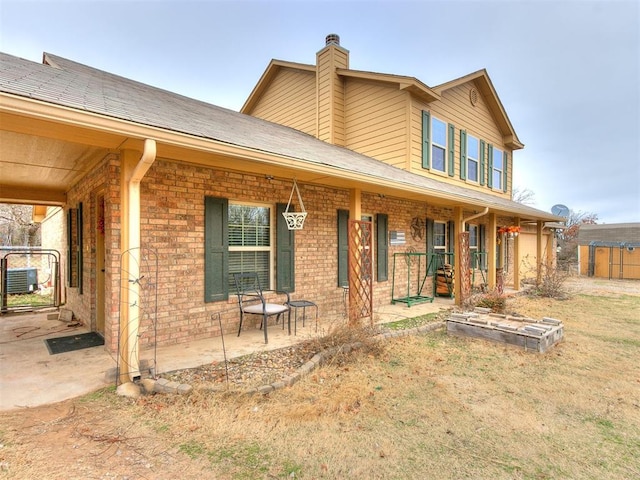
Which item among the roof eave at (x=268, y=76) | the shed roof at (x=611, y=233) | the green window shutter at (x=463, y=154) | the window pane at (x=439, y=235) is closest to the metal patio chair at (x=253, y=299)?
the window pane at (x=439, y=235)

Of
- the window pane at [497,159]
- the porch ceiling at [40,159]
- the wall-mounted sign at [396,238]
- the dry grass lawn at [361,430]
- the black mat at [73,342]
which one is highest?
the window pane at [497,159]

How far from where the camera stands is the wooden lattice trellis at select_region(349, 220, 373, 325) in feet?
18.8

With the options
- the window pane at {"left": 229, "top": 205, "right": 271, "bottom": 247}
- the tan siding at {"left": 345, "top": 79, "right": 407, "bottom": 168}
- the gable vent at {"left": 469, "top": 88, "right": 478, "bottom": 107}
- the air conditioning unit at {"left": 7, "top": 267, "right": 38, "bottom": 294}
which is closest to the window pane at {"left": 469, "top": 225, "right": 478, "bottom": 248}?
the gable vent at {"left": 469, "top": 88, "right": 478, "bottom": 107}

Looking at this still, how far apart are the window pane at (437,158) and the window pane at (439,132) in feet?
0.56

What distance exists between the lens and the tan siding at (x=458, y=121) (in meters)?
8.77

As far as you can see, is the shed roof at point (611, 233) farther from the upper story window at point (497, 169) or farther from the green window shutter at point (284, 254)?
the green window shutter at point (284, 254)

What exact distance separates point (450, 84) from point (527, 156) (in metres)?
32.2

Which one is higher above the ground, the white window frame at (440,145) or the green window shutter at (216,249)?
the white window frame at (440,145)

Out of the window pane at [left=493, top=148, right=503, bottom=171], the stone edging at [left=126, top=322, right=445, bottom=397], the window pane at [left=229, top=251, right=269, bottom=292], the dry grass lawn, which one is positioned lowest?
the dry grass lawn

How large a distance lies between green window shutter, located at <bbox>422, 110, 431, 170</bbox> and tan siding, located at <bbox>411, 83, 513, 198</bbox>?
137 millimetres

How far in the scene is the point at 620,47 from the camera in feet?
53.4

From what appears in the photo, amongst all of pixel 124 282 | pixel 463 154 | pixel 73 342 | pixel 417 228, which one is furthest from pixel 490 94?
pixel 73 342

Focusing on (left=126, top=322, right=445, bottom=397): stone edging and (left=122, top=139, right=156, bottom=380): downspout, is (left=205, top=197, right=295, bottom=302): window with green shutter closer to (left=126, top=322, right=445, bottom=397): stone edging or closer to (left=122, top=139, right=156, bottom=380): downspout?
(left=122, top=139, right=156, bottom=380): downspout

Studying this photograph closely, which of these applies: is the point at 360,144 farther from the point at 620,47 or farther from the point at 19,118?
the point at 620,47
